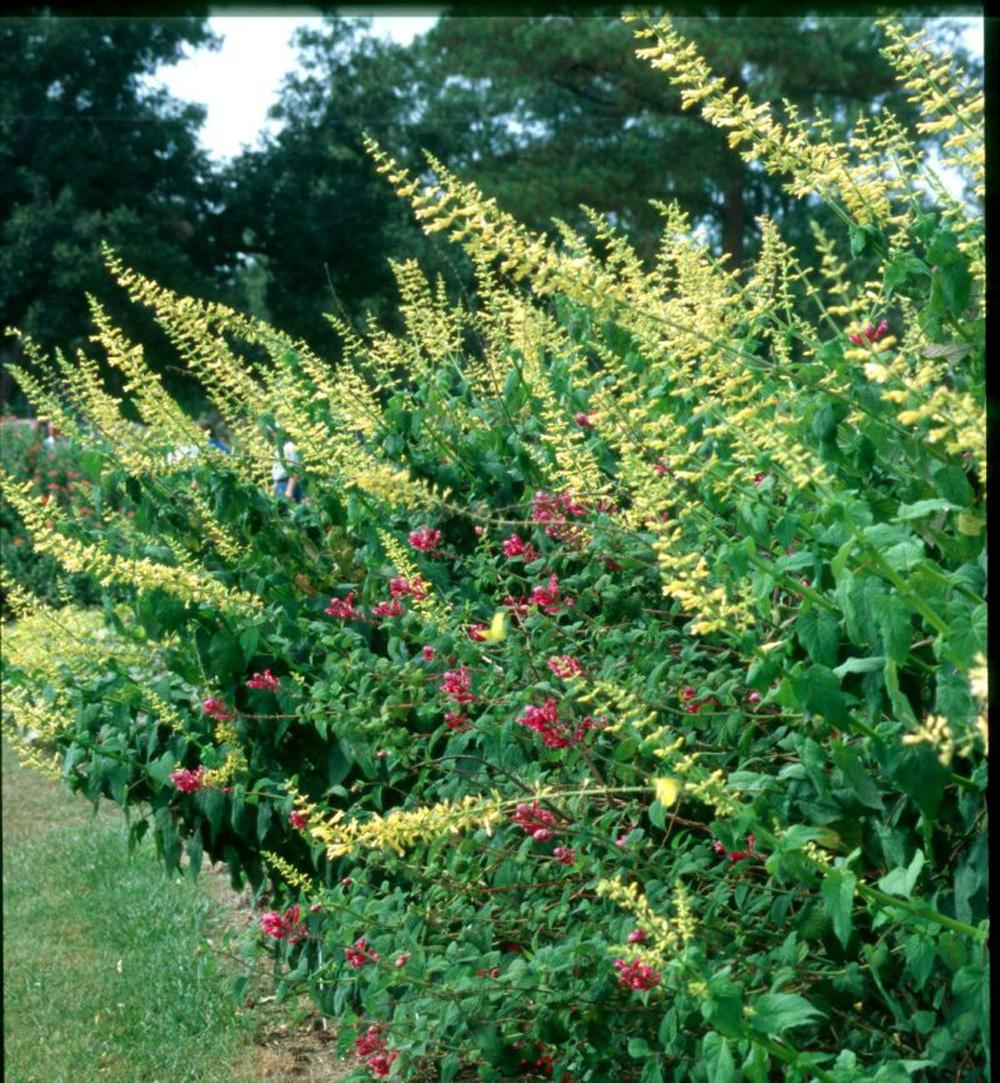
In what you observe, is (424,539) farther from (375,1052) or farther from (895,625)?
(895,625)

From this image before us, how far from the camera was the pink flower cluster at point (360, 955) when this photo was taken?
7.55 ft

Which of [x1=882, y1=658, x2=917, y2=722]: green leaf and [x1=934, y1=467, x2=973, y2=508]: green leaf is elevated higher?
[x1=934, y1=467, x2=973, y2=508]: green leaf

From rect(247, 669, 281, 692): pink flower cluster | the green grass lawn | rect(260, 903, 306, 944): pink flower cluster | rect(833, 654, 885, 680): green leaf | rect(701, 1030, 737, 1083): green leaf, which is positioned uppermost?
rect(833, 654, 885, 680): green leaf

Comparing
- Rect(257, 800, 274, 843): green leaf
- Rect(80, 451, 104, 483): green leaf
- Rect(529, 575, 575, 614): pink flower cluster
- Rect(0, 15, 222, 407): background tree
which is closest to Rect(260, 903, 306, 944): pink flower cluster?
Rect(257, 800, 274, 843): green leaf

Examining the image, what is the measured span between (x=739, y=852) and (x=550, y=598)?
69cm

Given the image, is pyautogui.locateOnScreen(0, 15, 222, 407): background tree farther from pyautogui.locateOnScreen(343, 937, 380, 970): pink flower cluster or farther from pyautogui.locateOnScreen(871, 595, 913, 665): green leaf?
pyautogui.locateOnScreen(871, 595, 913, 665): green leaf

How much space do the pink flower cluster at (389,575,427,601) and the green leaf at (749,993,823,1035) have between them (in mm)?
1114

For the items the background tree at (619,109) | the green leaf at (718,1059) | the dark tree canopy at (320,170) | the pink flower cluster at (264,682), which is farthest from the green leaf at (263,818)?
the background tree at (619,109)

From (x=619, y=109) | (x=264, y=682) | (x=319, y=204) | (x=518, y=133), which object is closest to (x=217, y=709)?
(x=264, y=682)

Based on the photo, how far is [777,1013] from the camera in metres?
1.51

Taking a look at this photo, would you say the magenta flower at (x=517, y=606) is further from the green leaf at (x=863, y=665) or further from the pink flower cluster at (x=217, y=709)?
the green leaf at (x=863, y=665)

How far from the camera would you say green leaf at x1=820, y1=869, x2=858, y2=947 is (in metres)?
1.45

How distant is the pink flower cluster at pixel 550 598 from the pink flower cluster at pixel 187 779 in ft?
2.55

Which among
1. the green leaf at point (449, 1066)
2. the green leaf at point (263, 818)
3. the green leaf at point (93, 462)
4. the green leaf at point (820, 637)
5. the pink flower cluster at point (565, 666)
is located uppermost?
the green leaf at point (93, 462)
